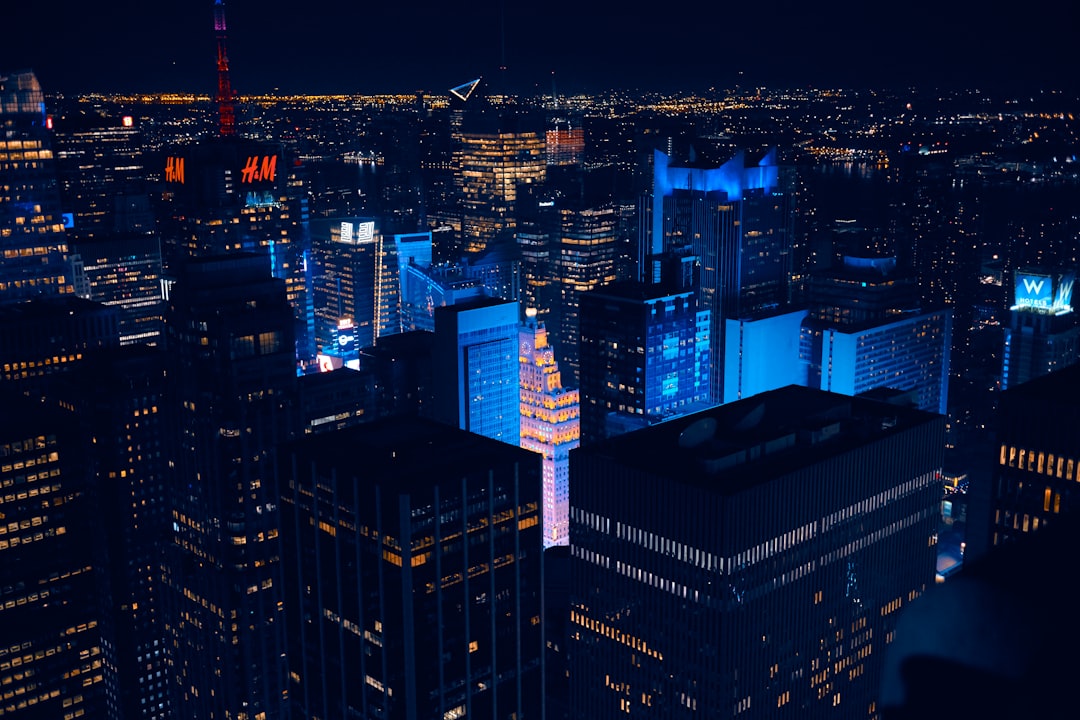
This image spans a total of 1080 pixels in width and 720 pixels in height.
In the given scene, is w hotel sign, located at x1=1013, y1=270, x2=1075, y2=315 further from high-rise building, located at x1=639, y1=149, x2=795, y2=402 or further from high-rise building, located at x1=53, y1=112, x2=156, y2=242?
high-rise building, located at x1=53, y1=112, x2=156, y2=242

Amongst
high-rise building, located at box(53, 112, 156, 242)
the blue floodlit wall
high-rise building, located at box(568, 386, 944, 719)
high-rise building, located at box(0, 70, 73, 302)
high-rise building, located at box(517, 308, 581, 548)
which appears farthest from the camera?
high-rise building, located at box(53, 112, 156, 242)

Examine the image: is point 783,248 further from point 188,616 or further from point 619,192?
point 188,616

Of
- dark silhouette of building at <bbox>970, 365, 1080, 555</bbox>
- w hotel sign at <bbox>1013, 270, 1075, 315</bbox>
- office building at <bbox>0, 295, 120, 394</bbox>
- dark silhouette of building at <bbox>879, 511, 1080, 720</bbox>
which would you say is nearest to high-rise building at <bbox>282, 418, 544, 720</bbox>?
dark silhouette of building at <bbox>970, 365, 1080, 555</bbox>

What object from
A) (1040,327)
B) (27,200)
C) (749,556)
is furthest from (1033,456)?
(27,200)

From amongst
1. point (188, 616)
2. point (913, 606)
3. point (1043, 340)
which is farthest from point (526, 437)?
point (913, 606)

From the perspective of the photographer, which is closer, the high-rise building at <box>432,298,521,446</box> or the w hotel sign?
the w hotel sign

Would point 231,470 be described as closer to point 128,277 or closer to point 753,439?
point 753,439
